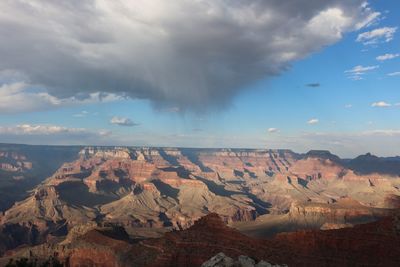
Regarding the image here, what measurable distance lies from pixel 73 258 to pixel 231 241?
54.8m

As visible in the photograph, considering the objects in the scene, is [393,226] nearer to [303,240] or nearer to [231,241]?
[303,240]

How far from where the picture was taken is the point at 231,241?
4562 inches


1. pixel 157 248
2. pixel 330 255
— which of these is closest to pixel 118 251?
pixel 157 248

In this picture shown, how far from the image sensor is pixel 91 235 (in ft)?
498

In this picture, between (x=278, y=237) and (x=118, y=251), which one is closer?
(x=278, y=237)

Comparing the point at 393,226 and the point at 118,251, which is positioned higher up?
the point at 393,226

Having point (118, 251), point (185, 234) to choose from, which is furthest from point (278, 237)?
point (118, 251)

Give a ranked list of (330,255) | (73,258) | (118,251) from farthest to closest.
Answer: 1. (73,258)
2. (118,251)
3. (330,255)

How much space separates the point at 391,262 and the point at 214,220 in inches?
1715

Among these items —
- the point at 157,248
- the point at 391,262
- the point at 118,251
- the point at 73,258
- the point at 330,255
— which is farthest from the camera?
the point at 73,258

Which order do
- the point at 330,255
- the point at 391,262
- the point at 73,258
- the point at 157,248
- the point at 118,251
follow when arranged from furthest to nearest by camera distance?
the point at 73,258 < the point at 118,251 < the point at 157,248 < the point at 330,255 < the point at 391,262

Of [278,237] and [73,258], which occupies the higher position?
[278,237]

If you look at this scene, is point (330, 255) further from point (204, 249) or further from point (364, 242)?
point (204, 249)

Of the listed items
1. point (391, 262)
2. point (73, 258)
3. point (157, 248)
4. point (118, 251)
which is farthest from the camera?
point (73, 258)
